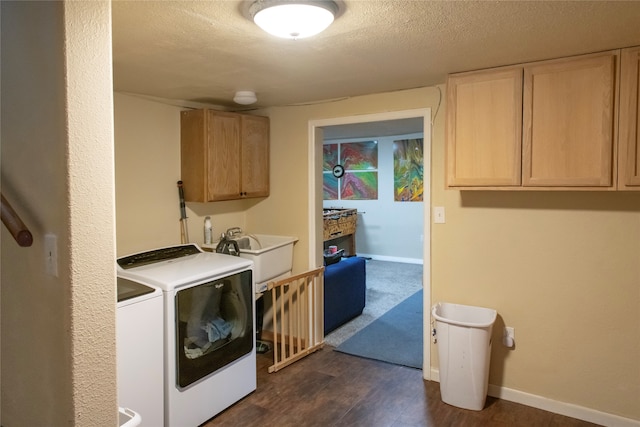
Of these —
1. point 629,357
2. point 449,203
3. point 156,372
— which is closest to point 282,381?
point 156,372

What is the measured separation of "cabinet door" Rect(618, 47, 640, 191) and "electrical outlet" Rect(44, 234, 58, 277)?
8.24 feet

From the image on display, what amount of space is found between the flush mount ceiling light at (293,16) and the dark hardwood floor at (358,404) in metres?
2.18

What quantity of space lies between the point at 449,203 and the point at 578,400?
142cm

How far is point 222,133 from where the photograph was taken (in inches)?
138

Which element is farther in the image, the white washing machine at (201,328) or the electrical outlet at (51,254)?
the white washing machine at (201,328)

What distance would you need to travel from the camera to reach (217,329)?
9.21ft

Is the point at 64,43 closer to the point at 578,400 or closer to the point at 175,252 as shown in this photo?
the point at 175,252

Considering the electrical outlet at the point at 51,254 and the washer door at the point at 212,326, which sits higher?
the electrical outlet at the point at 51,254

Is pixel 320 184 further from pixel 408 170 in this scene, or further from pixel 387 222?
pixel 387 222

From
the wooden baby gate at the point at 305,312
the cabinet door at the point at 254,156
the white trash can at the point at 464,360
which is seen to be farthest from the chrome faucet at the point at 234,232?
the white trash can at the point at 464,360

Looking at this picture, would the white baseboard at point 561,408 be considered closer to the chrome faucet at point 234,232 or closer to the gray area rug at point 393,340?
the gray area rug at point 393,340

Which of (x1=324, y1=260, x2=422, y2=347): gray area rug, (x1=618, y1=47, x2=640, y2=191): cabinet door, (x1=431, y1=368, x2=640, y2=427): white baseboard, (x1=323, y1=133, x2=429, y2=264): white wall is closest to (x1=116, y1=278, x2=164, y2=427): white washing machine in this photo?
(x1=324, y1=260, x2=422, y2=347): gray area rug

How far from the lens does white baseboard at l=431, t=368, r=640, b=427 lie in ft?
8.52

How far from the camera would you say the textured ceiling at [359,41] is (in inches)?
68.5
